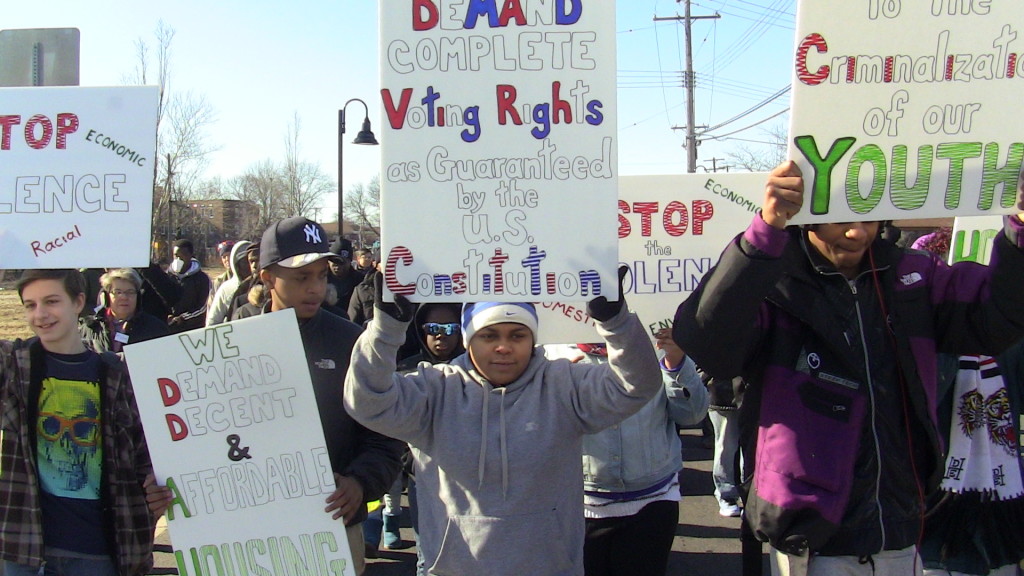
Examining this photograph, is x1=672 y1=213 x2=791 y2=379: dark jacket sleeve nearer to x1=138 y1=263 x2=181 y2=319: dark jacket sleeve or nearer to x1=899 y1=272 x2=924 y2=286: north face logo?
x1=899 y1=272 x2=924 y2=286: north face logo

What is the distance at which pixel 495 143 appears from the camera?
2555mm

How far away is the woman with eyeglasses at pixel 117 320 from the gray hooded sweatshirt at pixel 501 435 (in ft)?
9.65

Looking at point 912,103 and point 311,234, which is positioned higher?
point 912,103

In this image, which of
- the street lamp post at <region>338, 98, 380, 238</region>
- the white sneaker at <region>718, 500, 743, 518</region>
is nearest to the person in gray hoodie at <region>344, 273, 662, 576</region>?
the white sneaker at <region>718, 500, 743, 518</region>

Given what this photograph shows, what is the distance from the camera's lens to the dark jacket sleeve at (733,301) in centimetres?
210

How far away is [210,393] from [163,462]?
28 cm

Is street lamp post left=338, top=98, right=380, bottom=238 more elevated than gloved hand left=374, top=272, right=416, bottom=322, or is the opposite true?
street lamp post left=338, top=98, right=380, bottom=238

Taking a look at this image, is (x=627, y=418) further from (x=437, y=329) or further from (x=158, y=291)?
(x=158, y=291)

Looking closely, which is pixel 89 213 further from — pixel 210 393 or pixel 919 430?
pixel 919 430

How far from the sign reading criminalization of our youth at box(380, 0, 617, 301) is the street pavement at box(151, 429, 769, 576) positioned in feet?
10.6

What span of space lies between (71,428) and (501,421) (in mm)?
1643

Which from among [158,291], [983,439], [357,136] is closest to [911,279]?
[983,439]

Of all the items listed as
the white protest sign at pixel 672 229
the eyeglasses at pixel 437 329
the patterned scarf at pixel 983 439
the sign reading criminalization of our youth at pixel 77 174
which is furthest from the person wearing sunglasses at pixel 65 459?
the patterned scarf at pixel 983 439

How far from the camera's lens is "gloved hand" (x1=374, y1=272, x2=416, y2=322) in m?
2.44
